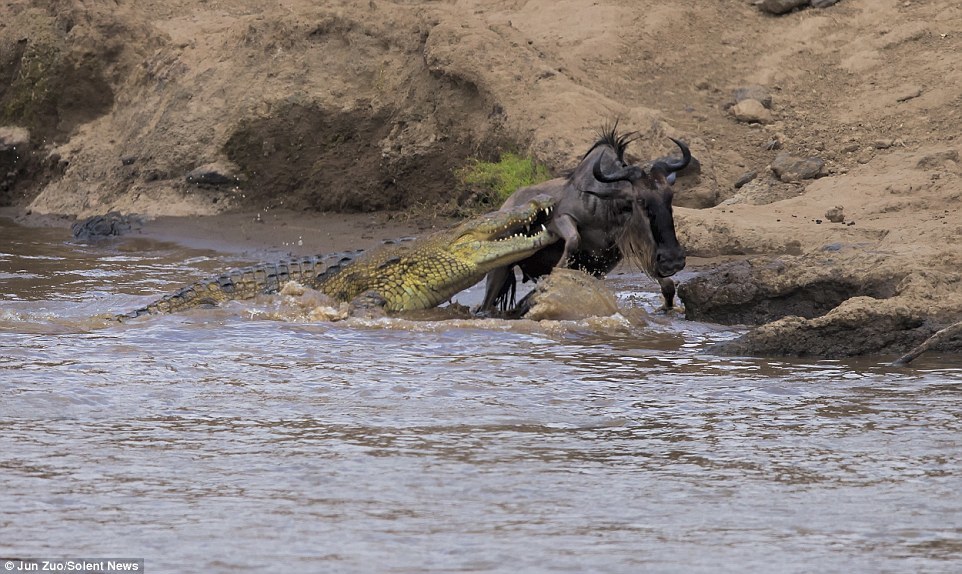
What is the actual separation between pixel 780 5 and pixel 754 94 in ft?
4.98

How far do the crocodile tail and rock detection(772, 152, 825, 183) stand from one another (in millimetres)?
4186

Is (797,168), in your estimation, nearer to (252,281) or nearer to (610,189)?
(610,189)

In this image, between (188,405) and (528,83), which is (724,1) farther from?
(188,405)

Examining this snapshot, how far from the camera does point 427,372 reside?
6.99 m

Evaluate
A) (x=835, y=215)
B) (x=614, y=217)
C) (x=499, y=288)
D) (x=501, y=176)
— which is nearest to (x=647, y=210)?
(x=614, y=217)

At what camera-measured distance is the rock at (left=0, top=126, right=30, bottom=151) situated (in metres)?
15.4

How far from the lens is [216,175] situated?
1341cm

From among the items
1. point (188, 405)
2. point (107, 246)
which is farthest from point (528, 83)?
point (188, 405)

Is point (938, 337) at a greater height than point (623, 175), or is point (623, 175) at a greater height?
point (623, 175)

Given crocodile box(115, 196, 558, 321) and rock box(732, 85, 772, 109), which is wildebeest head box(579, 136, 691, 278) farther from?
rock box(732, 85, 772, 109)

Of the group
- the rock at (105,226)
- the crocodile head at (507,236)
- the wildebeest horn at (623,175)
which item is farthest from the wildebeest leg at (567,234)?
the rock at (105,226)

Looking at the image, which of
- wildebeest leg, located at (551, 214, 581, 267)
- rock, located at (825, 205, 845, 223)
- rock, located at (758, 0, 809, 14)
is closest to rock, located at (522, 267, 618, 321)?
wildebeest leg, located at (551, 214, 581, 267)

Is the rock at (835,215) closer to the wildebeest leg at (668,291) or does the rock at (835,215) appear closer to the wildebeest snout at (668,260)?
the wildebeest leg at (668,291)

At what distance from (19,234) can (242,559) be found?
33.9 ft
